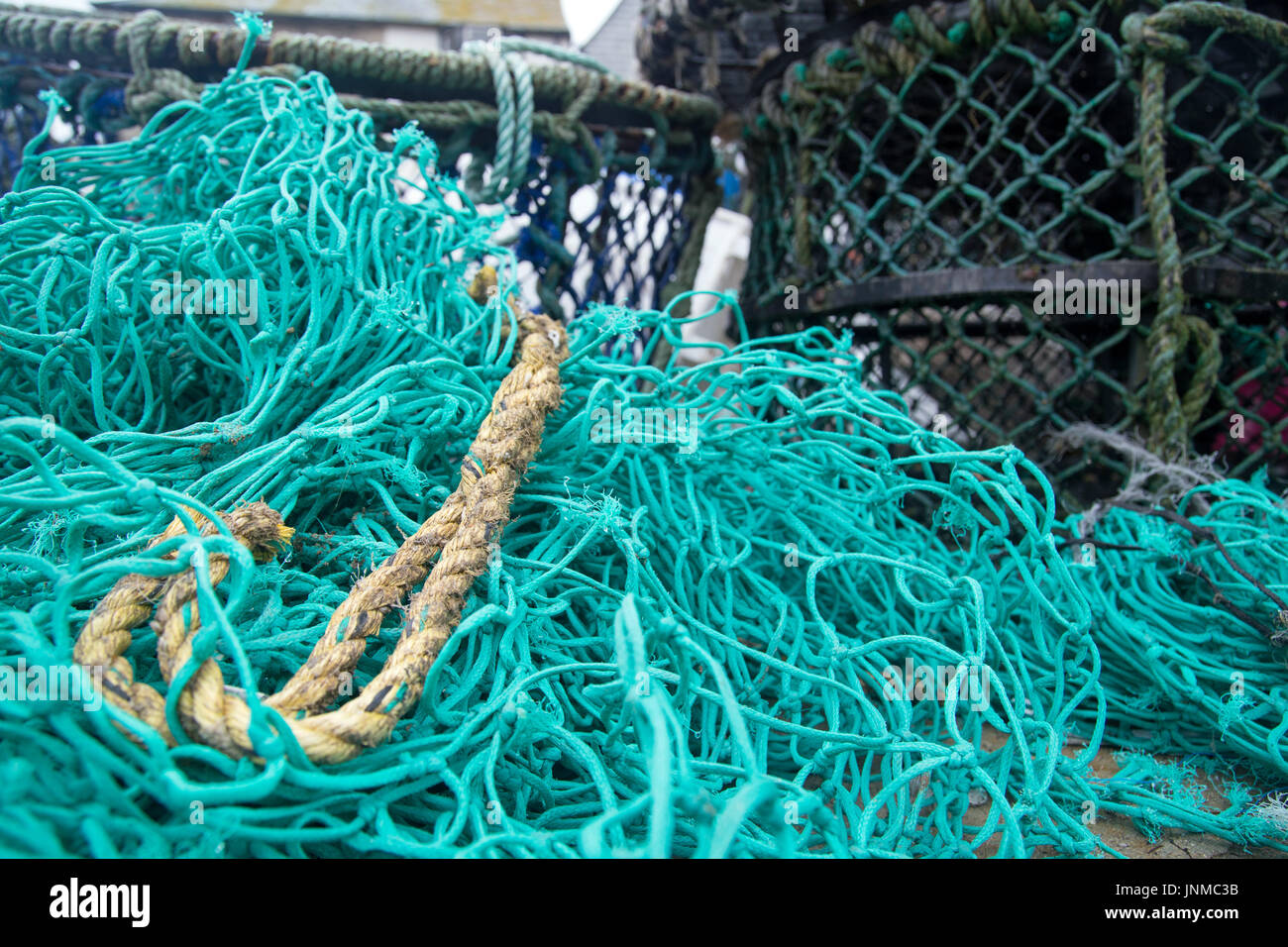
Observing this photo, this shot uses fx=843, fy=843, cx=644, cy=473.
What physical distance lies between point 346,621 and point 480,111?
1183 millimetres

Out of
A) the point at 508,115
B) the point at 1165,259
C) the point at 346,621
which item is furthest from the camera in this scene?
the point at 508,115

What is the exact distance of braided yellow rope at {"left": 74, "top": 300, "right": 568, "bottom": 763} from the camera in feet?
1.78

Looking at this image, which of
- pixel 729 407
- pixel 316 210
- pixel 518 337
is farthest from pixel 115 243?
pixel 729 407

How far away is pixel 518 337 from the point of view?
3.44 ft

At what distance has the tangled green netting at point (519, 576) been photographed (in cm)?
57

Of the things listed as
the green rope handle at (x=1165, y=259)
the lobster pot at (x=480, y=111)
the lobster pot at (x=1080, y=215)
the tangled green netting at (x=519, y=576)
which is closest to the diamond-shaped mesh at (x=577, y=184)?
the lobster pot at (x=480, y=111)

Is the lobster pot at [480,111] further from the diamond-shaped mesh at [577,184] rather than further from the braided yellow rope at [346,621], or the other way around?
the braided yellow rope at [346,621]

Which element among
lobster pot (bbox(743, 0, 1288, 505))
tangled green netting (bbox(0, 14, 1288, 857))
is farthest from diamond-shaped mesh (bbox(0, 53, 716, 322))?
tangled green netting (bbox(0, 14, 1288, 857))

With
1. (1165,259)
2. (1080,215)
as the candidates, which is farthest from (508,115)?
(1165,259)

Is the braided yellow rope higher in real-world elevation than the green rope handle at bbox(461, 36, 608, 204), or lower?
lower

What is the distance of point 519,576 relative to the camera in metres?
0.84

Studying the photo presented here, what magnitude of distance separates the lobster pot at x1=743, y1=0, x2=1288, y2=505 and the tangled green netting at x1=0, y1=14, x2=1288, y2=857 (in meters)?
0.26

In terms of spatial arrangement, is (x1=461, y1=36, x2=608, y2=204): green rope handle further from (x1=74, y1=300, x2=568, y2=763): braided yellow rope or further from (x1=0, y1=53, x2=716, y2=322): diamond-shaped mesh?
(x1=74, y1=300, x2=568, y2=763): braided yellow rope

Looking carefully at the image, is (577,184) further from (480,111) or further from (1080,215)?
(1080,215)
